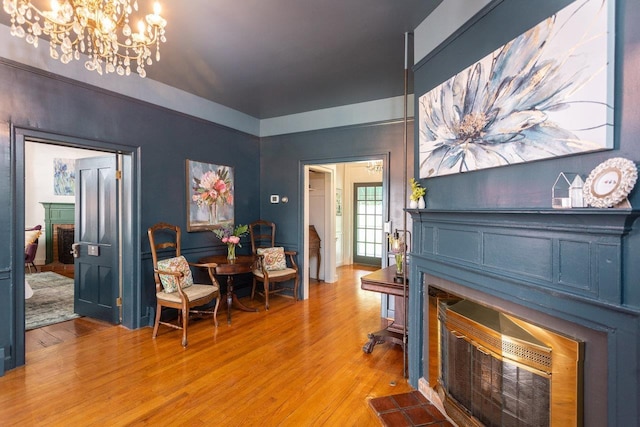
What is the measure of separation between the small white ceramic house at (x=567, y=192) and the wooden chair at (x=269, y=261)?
363cm

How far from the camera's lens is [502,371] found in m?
1.57

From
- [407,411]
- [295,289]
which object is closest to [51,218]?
[295,289]

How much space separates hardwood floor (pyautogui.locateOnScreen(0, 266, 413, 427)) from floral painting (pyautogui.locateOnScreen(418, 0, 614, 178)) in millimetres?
1838

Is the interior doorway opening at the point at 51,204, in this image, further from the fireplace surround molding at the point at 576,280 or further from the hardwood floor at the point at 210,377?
the fireplace surround molding at the point at 576,280

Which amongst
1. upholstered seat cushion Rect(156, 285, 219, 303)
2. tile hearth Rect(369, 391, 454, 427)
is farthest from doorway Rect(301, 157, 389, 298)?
tile hearth Rect(369, 391, 454, 427)

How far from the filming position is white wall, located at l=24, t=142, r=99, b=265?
22.3ft

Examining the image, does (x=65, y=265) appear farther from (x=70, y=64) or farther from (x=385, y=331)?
(x=385, y=331)

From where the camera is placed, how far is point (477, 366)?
1734 mm

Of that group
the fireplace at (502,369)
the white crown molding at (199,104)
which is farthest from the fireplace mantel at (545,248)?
the white crown molding at (199,104)

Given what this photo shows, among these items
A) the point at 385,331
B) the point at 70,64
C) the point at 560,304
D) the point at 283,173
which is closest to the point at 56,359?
the point at 70,64

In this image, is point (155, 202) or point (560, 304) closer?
point (560, 304)

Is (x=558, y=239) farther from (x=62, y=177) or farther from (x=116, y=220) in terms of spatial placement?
(x=62, y=177)

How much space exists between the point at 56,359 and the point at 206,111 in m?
3.21

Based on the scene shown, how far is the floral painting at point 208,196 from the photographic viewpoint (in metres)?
4.11
